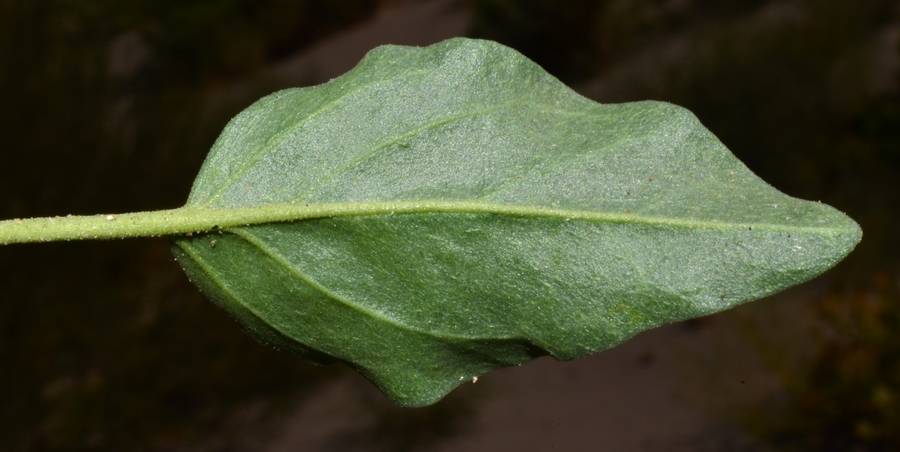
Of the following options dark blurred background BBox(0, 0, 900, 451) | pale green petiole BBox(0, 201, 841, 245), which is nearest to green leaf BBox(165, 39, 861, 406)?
pale green petiole BBox(0, 201, 841, 245)

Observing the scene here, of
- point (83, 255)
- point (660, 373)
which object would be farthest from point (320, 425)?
point (660, 373)

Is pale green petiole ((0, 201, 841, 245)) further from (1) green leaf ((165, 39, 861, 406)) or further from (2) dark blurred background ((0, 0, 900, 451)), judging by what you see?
(2) dark blurred background ((0, 0, 900, 451))

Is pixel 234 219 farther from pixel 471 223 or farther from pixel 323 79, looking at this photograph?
pixel 323 79

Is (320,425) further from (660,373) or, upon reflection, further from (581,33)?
(581,33)

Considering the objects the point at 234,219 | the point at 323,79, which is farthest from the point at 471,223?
the point at 323,79

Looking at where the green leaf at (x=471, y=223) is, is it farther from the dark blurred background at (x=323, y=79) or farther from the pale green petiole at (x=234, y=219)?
the dark blurred background at (x=323, y=79)

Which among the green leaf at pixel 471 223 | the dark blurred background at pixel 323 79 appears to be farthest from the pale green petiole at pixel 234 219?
the dark blurred background at pixel 323 79
